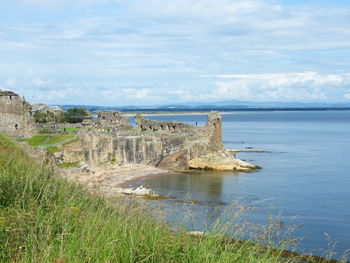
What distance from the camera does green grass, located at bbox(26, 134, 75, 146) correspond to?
116ft

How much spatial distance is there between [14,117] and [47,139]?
2.93m

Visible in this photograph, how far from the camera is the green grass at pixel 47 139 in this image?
35291 mm

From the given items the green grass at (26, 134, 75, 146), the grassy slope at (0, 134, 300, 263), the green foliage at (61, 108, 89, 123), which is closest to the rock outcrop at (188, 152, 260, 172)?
the green grass at (26, 134, 75, 146)

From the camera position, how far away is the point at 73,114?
240 ft

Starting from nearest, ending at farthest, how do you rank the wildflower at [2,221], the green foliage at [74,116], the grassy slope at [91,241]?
1. the grassy slope at [91,241]
2. the wildflower at [2,221]
3. the green foliage at [74,116]

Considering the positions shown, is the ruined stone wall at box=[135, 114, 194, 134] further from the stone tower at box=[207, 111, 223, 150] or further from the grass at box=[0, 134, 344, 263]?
the grass at box=[0, 134, 344, 263]

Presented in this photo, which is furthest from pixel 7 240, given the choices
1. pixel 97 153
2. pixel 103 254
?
pixel 97 153

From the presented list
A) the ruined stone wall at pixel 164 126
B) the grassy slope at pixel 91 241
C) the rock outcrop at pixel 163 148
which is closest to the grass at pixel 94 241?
the grassy slope at pixel 91 241

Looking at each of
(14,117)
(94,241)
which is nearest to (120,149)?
(14,117)

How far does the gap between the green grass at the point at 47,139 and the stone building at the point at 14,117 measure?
31.6 inches

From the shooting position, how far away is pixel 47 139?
121ft

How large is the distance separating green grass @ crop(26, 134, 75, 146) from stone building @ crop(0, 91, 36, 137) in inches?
31.6

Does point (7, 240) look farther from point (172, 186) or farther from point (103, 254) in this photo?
point (172, 186)

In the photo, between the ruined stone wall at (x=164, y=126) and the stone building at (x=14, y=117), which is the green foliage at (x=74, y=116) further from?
the stone building at (x=14, y=117)
